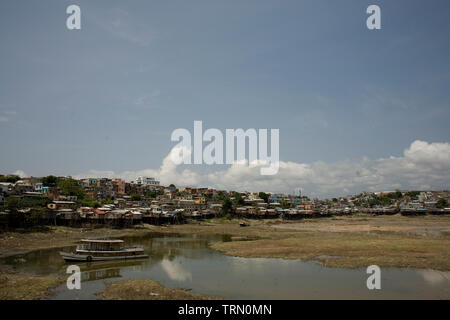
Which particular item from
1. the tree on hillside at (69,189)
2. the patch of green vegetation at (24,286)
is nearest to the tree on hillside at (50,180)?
the tree on hillside at (69,189)

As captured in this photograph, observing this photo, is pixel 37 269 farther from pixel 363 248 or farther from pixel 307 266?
pixel 363 248

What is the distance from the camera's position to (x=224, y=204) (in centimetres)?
10394

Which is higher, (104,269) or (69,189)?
(69,189)

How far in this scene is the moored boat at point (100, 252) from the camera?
31297mm

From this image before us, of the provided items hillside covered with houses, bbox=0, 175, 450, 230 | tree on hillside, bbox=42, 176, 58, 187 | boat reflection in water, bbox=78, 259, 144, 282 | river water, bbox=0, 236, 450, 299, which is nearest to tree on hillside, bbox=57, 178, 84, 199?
hillside covered with houses, bbox=0, 175, 450, 230

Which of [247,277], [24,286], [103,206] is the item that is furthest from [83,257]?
[103,206]

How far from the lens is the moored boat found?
31.3m

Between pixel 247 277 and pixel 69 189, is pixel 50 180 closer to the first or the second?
pixel 69 189

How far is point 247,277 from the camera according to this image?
24.6 metres

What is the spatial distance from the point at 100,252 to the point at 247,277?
17.8 metres
